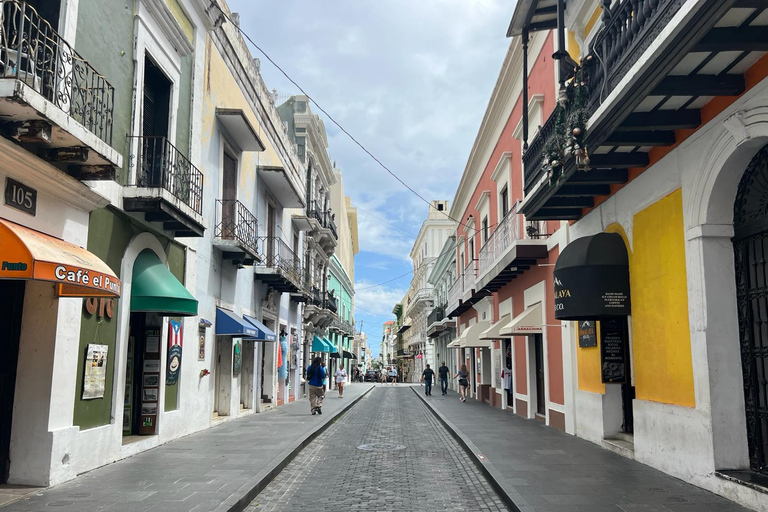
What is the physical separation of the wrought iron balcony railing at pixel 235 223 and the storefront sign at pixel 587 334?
24.1 ft

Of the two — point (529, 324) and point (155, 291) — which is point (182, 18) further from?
point (529, 324)

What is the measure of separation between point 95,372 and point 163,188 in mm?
2737

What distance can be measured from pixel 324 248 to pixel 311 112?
8.14m

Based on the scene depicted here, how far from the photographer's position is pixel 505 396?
63.5ft

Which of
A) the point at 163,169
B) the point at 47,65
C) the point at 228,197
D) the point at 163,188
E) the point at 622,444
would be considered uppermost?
the point at 228,197

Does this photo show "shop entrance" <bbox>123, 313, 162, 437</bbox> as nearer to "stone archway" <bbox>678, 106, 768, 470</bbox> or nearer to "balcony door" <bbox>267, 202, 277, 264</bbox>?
"stone archway" <bbox>678, 106, 768, 470</bbox>

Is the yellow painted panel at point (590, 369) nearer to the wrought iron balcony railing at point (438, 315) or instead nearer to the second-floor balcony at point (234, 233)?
the second-floor balcony at point (234, 233)

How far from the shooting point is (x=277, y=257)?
19750 mm

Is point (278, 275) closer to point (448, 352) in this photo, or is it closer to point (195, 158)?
point (195, 158)

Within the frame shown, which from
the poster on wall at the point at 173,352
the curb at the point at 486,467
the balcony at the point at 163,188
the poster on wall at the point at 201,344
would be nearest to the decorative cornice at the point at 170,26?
the balcony at the point at 163,188

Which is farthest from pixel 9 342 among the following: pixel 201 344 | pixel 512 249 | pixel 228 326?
pixel 512 249

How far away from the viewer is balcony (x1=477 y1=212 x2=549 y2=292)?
14.4 metres

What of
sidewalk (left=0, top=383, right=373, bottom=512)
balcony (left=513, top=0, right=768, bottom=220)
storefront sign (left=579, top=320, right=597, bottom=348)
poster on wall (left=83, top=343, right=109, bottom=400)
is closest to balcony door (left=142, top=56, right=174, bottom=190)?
poster on wall (left=83, top=343, right=109, bottom=400)

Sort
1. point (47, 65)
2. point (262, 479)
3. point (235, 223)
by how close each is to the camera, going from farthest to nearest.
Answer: point (235, 223), point (262, 479), point (47, 65)
